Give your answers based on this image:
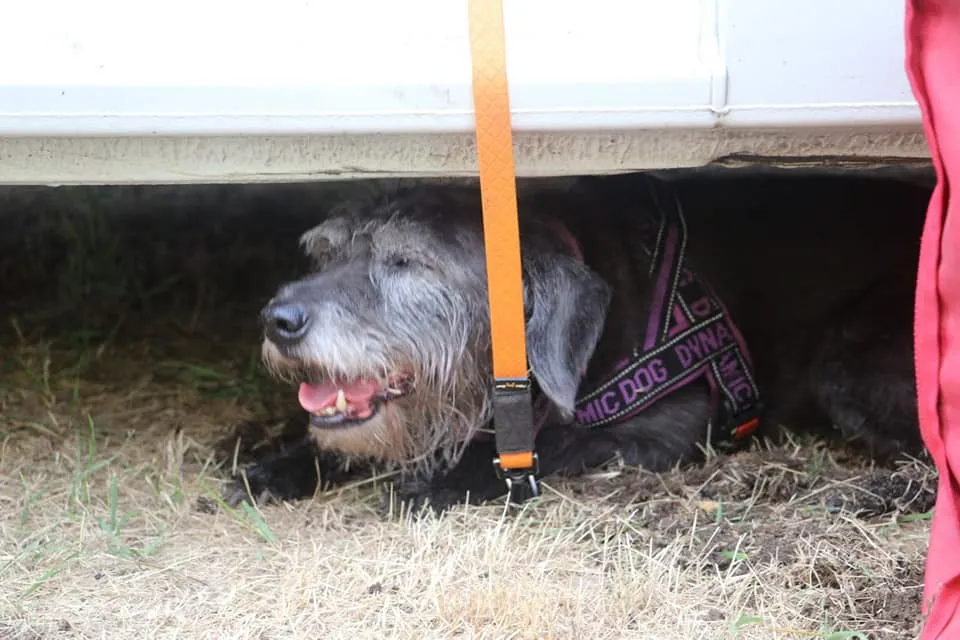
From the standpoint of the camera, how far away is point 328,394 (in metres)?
2.52

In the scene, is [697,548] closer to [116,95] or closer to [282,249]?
[116,95]

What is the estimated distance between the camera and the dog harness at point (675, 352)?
288cm

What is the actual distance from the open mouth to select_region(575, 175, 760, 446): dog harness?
2.00 feet

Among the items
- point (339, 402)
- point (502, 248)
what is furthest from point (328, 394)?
point (502, 248)

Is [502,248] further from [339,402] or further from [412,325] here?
[339,402]

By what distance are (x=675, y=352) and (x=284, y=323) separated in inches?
42.8

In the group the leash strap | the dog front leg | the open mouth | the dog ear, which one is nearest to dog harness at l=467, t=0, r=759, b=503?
the leash strap

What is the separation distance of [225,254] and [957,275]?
3.34m

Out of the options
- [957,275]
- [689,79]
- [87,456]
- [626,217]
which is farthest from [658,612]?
[87,456]

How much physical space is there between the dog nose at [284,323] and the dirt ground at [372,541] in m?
0.41

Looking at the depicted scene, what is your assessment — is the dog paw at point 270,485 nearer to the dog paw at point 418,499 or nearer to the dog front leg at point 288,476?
the dog front leg at point 288,476

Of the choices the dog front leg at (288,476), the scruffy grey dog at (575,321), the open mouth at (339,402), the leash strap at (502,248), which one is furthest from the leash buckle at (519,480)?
the dog front leg at (288,476)

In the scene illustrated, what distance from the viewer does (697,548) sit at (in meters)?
2.23

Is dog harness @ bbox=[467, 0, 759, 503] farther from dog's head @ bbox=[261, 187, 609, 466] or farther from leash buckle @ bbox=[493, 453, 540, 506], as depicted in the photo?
dog's head @ bbox=[261, 187, 609, 466]
